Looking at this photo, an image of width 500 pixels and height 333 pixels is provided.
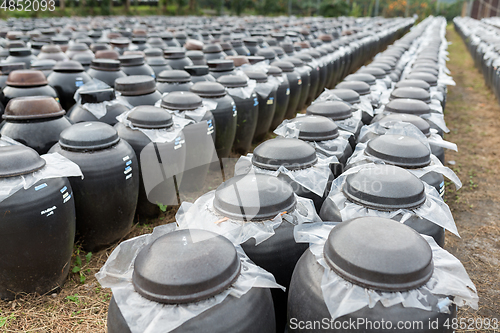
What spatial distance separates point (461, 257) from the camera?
333 centimetres

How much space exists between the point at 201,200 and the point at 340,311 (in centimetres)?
110

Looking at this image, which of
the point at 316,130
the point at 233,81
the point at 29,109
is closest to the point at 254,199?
the point at 316,130

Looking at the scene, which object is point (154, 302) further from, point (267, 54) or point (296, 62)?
point (267, 54)

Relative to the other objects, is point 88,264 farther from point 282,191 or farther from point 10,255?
point 282,191

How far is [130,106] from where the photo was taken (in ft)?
13.3

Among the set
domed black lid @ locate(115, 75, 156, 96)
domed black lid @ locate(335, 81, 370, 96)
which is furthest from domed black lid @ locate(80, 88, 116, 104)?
domed black lid @ locate(335, 81, 370, 96)

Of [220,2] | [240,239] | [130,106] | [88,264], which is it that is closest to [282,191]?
[240,239]

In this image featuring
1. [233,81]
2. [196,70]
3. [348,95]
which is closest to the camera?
[348,95]

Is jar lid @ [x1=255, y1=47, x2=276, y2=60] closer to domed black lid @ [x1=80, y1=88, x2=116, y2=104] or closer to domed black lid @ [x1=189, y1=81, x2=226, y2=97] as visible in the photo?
domed black lid @ [x1=189, y1=81, x2=226, y2=97]

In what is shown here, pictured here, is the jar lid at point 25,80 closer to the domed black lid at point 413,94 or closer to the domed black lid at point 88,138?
the domed black lid at point 88,138

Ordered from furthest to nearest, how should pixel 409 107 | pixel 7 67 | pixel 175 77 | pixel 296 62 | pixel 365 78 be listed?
1. pixel 296 62
2. pixel 365 78
3. pixel 7 67
4. pixel 175 77
5. pixel 409 107

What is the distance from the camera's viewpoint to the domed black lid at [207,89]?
13.8 feet

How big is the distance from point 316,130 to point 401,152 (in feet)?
2.44

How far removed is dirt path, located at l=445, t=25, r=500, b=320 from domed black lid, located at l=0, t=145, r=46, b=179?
120 inches
